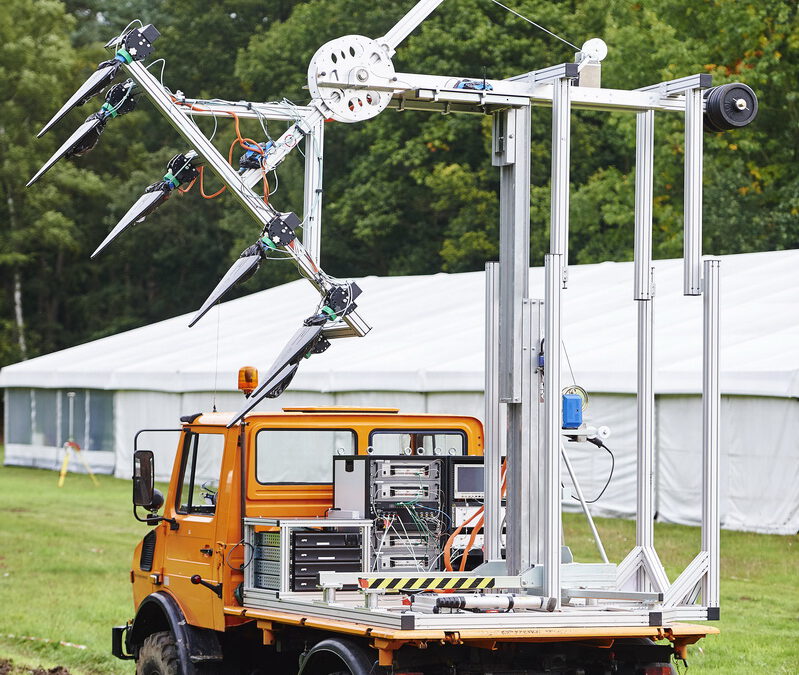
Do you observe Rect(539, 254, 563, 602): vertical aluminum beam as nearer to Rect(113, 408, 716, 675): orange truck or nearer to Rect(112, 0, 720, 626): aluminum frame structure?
Rect(112, 0, 720, 626): aluminum frame structure

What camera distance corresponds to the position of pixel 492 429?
8.02 meters

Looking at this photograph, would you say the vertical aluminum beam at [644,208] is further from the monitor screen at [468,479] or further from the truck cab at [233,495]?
the truck cab at [233,495]

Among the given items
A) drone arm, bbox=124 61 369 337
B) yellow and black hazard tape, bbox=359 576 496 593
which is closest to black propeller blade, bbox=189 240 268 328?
drone arm, bbox=124 61 369 337

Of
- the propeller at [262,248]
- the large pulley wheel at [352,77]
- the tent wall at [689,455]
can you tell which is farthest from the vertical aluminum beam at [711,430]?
the tent wall at [689,455]

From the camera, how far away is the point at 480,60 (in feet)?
171

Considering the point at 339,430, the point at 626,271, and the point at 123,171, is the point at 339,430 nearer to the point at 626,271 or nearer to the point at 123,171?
the point at 626,271

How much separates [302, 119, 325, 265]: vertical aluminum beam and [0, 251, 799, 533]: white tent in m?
4.92

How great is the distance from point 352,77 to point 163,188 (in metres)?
1.51

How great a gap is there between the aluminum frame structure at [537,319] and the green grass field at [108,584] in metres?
2.77

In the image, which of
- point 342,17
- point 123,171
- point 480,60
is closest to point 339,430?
point 480,60

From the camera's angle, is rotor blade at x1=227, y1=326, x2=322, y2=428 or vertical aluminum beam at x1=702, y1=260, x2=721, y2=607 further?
rotor blade at x1=227, y1=326, x2=322, y2=428

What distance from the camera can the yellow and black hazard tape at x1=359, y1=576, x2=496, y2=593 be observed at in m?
7.64

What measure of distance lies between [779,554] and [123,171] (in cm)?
5247

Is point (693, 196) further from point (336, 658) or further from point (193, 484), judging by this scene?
point (193, 484)
